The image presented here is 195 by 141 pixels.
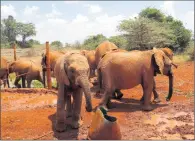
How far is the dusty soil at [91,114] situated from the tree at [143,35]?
1749 cm

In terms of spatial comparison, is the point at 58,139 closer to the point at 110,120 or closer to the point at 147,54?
the point at 110,120

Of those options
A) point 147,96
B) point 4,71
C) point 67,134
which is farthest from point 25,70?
point 67,134

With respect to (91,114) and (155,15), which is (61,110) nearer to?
(91,114)

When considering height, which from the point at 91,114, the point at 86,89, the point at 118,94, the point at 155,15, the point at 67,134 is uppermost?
the point at 155,15

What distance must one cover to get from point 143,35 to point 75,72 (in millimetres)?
23215

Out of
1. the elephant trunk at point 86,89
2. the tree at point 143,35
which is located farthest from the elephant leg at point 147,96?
the tree at point 143,35

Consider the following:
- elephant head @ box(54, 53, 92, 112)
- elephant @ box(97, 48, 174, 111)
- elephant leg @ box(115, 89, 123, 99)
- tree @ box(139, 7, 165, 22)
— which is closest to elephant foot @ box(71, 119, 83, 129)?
elephant head @ box(54, 53, 92, 112)

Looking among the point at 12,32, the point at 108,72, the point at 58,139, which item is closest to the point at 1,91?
the point at 108,72

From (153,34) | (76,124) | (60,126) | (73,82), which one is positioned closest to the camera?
(73,82)

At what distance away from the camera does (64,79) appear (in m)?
6.92

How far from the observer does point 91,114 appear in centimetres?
865

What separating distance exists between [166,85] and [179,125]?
21.2 ft

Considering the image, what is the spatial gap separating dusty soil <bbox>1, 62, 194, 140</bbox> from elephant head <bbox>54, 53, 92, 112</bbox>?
1270 mm

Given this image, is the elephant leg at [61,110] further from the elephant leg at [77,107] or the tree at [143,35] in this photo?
the tree at [143,35]
